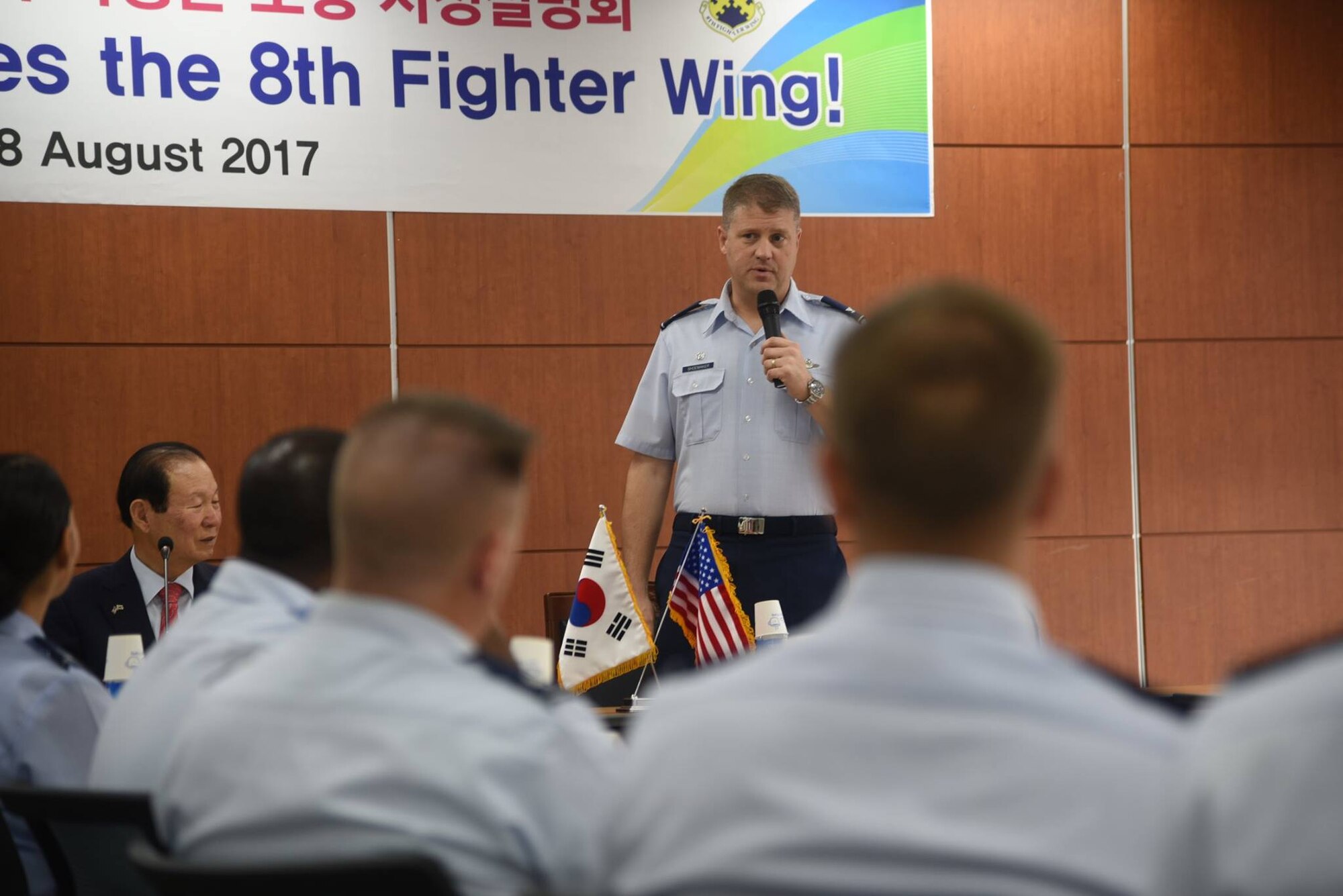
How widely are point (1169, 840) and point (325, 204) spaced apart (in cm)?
407

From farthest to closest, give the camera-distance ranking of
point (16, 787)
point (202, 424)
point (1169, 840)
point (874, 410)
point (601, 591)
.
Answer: point (202, 424), point (601, 591), point (16, 787), point (874, 410), point (1169, 840)

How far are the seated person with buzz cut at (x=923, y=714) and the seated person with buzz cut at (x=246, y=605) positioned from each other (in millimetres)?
899

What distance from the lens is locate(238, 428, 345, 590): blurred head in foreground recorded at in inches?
71.5

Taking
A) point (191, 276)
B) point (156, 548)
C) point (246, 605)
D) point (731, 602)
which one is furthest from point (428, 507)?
point (191, 276)

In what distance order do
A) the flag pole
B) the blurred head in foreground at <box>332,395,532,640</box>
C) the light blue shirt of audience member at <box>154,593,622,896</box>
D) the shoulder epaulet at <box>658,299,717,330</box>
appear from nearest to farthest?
the light blue shirt of audience member at <box>154,593,622,896</box>, the blurred head in foreground at <box>332,395,532,640</box>, the flag pole, the shoulder epaulet at <box>658,299,717,330</box>

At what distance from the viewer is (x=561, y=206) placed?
4.58 metres

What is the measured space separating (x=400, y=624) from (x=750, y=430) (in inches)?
90.9

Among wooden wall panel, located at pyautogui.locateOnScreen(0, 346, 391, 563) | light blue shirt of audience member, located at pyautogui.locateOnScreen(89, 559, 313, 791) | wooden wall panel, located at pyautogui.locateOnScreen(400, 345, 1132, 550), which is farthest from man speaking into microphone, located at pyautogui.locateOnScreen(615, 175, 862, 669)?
light blue shirt of audience member, located at pyautogui.locateOnScreen(89, 559, 313, 791)

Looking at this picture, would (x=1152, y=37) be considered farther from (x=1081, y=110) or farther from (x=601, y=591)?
(x=601, y=591)

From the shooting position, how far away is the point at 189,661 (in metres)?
1.70

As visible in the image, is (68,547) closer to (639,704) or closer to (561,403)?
(639,704)

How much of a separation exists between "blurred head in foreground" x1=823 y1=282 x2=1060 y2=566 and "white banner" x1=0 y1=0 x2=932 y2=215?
3718 millimetres

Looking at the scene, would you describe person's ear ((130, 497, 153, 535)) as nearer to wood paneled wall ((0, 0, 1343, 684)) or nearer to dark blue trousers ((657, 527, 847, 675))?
wood paneled wall ((0, 0, 1343, 684))

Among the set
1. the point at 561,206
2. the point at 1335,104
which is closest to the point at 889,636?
the point at 561,206
